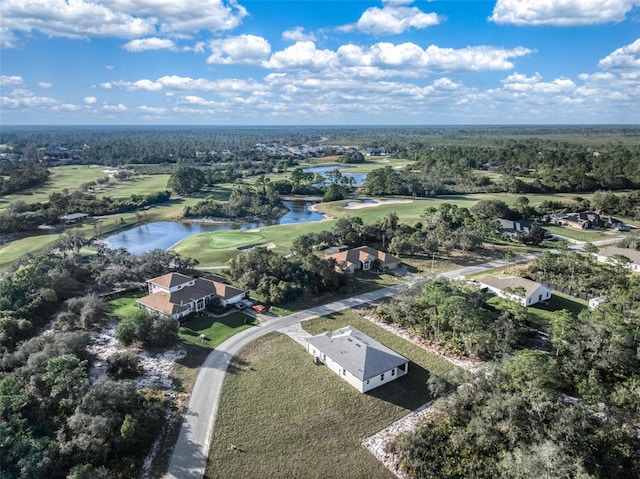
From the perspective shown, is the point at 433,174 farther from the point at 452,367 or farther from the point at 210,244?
the point at 452,367

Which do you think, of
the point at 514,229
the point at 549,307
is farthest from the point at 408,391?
the point at 514,229

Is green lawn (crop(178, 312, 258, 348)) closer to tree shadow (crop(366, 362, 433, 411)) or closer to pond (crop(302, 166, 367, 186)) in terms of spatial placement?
tree shadow (crop(366, 362, 433, 411))

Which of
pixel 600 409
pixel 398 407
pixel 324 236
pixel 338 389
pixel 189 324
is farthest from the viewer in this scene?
pixel 324 236

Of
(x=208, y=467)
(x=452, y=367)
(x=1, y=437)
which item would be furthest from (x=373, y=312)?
(x=1, y=437)

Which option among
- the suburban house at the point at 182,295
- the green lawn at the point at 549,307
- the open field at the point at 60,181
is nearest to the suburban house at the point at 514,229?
the green lawn at the point at 549,307

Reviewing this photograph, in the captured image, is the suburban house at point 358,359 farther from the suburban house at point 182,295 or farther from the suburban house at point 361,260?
the suburban house at point 361,260

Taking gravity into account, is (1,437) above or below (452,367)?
above

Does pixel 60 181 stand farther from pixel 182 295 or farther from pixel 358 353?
pixel 358 353
